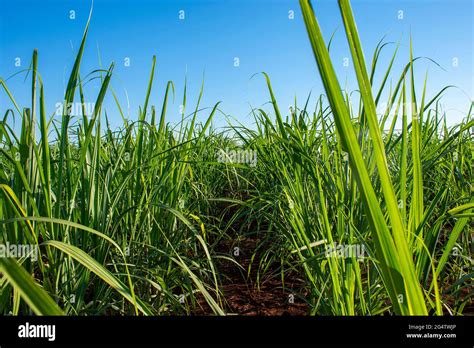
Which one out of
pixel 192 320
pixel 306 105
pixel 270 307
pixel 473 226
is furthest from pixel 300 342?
pixel 306 105

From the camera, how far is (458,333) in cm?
55

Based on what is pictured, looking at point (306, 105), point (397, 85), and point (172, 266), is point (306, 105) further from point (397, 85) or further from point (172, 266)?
point (172, 266)

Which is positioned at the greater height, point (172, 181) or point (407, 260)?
point (172, 181)

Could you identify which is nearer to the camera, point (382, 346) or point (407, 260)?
point (407, 260)

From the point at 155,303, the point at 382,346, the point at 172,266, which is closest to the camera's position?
the point at 382,346

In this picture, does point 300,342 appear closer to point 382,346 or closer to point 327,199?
point 382,346

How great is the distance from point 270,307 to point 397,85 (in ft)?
2.13

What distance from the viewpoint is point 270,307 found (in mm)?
983

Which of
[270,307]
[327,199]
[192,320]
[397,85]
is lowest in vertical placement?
[270,307]

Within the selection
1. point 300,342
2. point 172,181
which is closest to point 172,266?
point 172,181

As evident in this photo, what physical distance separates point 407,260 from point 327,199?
63 cm

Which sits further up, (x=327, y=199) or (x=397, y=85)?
(x=397, y=85)

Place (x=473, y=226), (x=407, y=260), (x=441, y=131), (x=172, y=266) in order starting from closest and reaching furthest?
(x=407, y=260) → (x=172, y=266) → (x=473, y=226) → (x=441, y=131)

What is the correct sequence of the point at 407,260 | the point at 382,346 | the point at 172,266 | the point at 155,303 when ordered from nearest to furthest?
the point at 407,260
the point at 382,346
the point at 155,303
the point at 172,266
